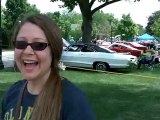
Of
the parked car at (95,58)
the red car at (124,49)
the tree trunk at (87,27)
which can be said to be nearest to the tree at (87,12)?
the tree trunk at (87,27)

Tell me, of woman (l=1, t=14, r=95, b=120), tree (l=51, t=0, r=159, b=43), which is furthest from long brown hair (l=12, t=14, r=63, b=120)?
tree (l=51, t=0, r=159, b=43)

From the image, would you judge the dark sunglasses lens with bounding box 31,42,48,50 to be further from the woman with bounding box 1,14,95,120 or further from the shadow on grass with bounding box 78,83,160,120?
the shadow on grass with bounding box 78,83,160,120

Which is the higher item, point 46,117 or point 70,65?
point 46,117

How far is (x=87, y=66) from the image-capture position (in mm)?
19781

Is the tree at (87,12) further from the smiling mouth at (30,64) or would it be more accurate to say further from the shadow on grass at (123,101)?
the smiling mouth at (30,64)

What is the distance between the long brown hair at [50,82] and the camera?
2.02 metres

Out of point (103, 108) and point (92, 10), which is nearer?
point (103, 108)

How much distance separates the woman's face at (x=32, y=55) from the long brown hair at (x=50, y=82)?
0.03m

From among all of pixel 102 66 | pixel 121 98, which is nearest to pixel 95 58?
pixel 102 66

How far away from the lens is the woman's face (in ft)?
6.88

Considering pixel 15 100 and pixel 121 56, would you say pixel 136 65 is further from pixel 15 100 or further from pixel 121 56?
pixel 15 100

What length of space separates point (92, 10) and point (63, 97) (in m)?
23.0

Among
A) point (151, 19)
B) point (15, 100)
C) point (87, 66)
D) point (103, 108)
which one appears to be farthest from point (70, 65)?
point (151, 19)

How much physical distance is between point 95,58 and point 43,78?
17.4 m
